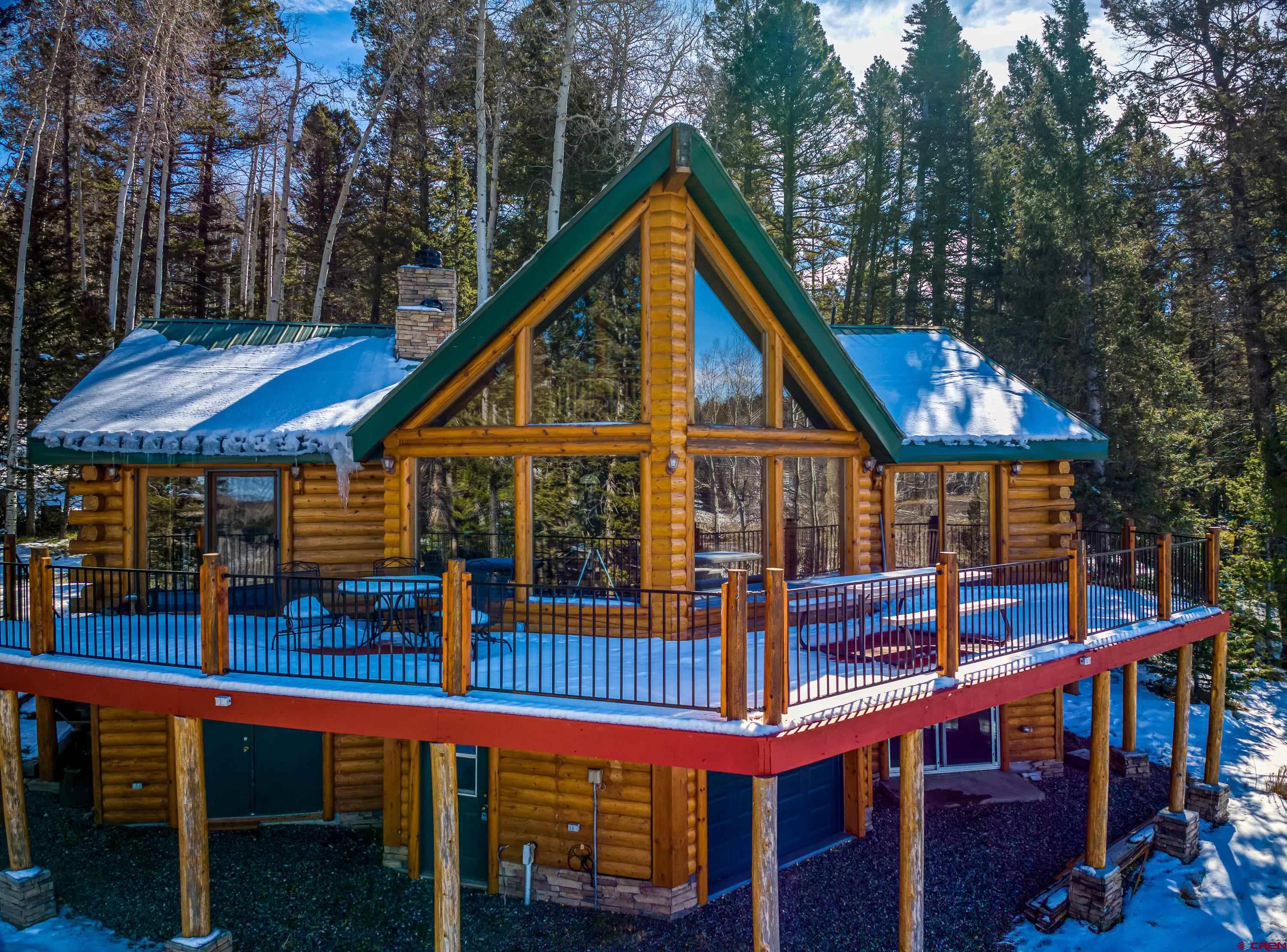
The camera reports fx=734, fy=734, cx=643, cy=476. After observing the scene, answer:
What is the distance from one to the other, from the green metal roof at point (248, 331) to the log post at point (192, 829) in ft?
24.1

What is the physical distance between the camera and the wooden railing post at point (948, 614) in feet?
22.5

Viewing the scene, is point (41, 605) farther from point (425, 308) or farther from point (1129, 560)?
point (1129, 560)

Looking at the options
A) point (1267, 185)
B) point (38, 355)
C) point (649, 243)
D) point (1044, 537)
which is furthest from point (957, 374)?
point (38, 355)

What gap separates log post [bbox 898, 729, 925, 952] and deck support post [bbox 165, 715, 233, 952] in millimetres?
6745

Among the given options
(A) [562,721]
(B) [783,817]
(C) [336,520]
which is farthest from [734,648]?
(C) [336,520]

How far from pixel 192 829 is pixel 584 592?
14.8 feet

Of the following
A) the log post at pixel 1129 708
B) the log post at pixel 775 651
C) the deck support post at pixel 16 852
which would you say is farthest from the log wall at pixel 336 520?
the log post at pixel 1129 708

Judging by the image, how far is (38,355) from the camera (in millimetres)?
20453

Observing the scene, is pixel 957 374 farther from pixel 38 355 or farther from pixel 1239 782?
pixel 38 355

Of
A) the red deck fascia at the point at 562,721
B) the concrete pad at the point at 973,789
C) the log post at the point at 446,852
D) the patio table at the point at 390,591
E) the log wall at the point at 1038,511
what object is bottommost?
the concrete pad at the point at 973,789

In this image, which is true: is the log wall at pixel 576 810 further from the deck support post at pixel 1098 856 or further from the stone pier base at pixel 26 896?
the stone pier base at pixel 26 896

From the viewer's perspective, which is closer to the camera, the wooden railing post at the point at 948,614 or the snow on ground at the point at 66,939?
the wooden railing post at the point at 948,614

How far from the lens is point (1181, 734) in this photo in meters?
10.4

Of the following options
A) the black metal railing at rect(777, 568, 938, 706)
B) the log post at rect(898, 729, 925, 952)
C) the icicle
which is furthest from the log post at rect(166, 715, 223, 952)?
the log post at rect(898, 729, 925, 952)
